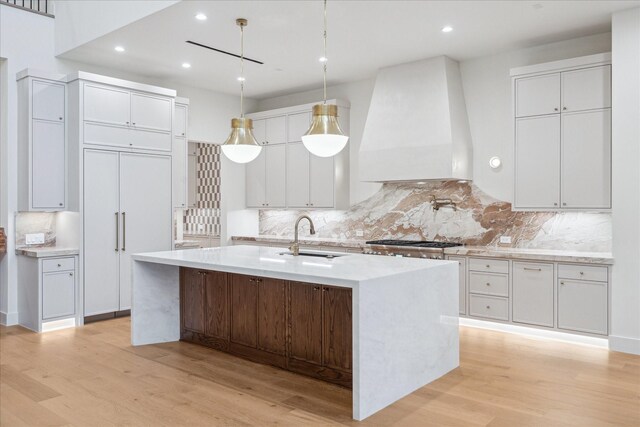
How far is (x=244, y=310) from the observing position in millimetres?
4145

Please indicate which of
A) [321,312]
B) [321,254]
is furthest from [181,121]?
[321,312]

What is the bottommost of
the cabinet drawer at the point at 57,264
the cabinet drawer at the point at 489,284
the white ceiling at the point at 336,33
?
the cabinet drawer at the point at 489,284

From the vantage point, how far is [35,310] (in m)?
5.16

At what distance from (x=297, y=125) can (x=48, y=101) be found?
10.3 ft

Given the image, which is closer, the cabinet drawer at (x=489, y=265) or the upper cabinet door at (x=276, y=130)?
the cabinet drawer at (x=489, y=265)

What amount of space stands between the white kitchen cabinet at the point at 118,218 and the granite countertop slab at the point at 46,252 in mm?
141

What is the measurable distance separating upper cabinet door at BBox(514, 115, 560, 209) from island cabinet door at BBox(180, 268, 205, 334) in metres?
3.24

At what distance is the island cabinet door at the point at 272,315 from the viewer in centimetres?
385

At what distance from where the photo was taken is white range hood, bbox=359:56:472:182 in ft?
18.2

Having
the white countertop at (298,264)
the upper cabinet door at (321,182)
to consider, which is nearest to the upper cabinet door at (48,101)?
the white countertop at (298,264)

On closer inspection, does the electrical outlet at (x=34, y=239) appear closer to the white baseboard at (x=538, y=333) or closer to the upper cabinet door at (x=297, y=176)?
the upper cabinet door at (x=297, y=176)

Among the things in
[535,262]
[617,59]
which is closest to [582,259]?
[535,262]

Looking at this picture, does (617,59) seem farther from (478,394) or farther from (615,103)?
(478,394)

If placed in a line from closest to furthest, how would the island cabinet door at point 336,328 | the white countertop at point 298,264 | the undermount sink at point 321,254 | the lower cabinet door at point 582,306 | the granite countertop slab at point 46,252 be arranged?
the white countertop at point 298,264 < the island cabinet door at point 336,328 < the undermount sink at point 321,254 < the lower cabinet door at point 582,306 < the granite countertop slab at point 46,252
